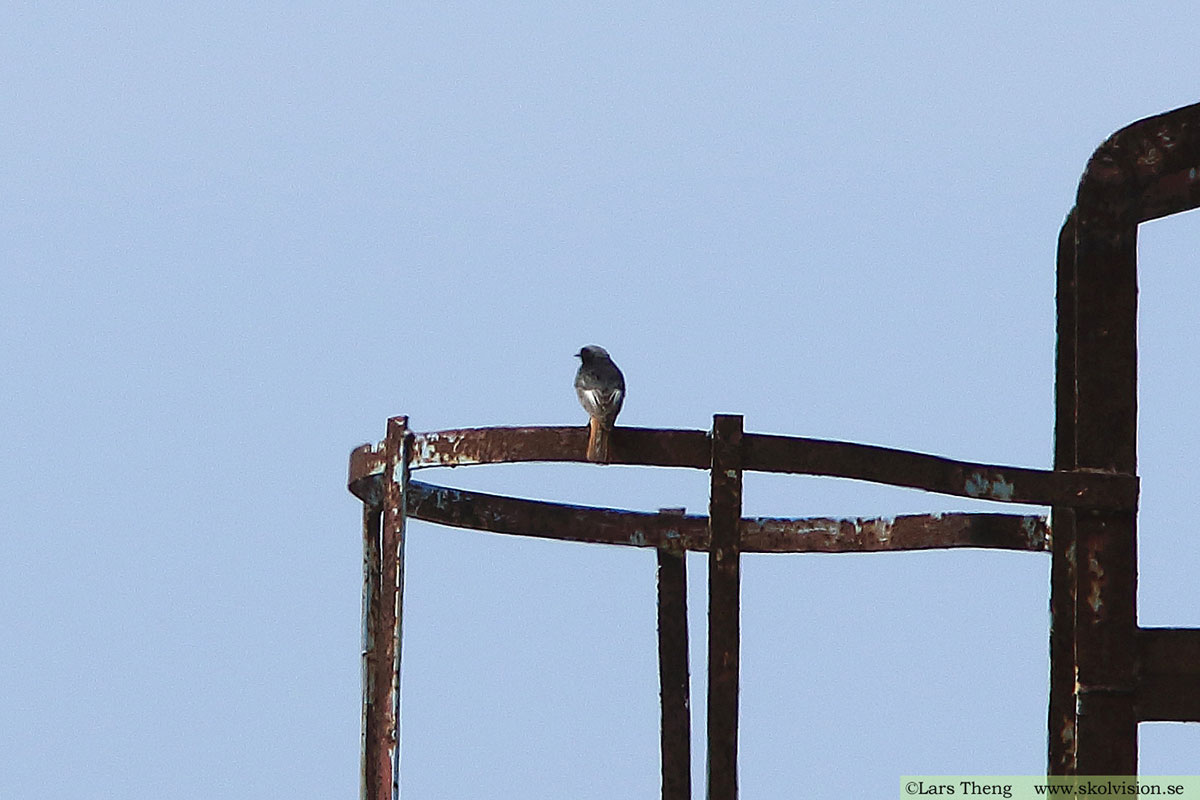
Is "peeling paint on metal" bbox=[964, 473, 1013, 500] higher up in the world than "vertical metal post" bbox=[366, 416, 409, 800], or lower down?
higher up

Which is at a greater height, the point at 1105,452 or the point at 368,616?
the point at 1105,452

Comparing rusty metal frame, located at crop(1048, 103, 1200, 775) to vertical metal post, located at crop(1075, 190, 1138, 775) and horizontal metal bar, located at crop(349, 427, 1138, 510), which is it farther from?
horizontal metal bar, located at crop(349, 427, 1138, 510)

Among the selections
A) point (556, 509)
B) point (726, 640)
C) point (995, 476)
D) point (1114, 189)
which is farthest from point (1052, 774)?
point (556, 509)

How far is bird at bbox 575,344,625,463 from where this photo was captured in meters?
9.75

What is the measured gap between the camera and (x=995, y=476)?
1012 centimetres

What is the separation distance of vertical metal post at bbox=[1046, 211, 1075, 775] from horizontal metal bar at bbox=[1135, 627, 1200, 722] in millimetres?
588

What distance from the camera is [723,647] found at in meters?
9.33

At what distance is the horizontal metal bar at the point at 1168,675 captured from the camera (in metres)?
9.92

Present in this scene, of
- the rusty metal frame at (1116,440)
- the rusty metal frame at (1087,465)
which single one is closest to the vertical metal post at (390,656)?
the rusty metal frame at (1087,465)

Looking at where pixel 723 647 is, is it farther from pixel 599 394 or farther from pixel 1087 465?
pixel 1087 465

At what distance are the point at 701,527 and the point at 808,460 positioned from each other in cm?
413

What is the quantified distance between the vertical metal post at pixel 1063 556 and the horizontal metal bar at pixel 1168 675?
0.59m

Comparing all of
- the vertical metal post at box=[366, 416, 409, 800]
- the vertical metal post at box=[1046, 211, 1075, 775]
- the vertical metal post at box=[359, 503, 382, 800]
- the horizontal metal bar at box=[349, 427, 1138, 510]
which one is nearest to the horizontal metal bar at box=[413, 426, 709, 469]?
the horizontal metal bar at box=[349, 427, 1138, 510]

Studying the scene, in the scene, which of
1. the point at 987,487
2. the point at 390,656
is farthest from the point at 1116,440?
the point at 390,656
